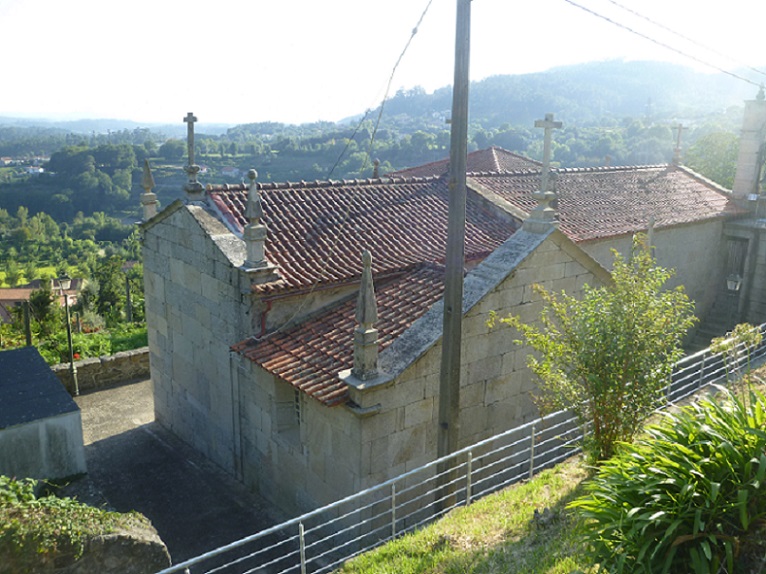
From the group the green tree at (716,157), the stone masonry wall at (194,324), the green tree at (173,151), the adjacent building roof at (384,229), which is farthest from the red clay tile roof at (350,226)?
the green tree at (173,151)

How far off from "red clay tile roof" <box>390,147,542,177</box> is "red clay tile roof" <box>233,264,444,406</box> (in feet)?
34.7

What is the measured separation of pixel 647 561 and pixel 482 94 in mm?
181857

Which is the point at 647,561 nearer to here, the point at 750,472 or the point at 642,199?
the point at 750,472

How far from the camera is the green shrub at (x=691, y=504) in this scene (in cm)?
451

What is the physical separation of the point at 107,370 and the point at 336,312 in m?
10.2

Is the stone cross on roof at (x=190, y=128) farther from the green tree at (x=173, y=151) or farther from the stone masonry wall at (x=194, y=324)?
the green tree at (x=173, y=151)

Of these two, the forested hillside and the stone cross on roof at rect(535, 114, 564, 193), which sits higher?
the stone cross on roof at rect(535, 114, 564, 193)

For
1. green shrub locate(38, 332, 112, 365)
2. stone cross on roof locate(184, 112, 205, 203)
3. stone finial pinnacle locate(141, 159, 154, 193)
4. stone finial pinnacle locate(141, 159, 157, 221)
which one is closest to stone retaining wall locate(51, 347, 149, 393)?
green shrub locate(38, 332, 112, 365)

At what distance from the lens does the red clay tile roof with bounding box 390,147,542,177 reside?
22.0 m

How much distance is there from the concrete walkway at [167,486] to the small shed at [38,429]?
0.92m

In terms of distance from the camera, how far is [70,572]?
6.80 m

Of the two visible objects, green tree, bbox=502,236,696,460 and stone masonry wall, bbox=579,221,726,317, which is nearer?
green tree, bbox=502,236,696,460

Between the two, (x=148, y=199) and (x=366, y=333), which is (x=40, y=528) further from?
(x=148, y=199)

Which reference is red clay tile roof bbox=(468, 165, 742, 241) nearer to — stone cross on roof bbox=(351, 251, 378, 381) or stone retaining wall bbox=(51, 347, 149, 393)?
stone cross on roof bbox=(351, 251, 378, 381)
